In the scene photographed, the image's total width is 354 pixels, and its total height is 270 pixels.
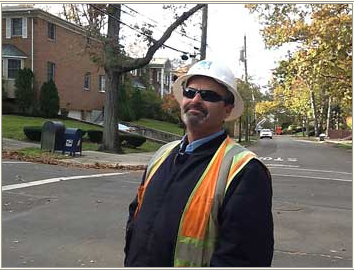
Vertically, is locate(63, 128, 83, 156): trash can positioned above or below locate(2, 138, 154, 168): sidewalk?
above

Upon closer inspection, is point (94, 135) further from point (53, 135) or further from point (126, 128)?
point (126, 128)

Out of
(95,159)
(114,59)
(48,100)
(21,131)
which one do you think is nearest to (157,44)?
(114,59)

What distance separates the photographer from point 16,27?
34594 millimetres

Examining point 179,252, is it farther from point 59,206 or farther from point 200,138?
point 59,206

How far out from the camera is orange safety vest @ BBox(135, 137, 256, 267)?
2.23 metres

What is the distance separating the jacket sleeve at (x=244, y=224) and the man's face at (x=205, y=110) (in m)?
0.36

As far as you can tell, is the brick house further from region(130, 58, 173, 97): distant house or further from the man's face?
the man's face

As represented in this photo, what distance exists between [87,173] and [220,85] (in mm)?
12372

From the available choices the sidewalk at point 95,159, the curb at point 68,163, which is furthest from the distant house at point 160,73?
the curb at point 68,163

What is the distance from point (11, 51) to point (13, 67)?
3.75ft

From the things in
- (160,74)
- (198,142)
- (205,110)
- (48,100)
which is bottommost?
(198,142)

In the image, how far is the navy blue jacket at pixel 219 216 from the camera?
2.17 meters

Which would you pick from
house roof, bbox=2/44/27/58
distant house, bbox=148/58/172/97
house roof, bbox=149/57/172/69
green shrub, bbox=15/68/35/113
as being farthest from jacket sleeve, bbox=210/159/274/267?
house roof, bbox=149/57/172/69

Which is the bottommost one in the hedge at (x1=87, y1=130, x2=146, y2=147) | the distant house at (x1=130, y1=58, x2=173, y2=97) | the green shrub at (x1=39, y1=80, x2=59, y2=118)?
the hedge at (x1=87, y1=130, x2=146, y2=147)
